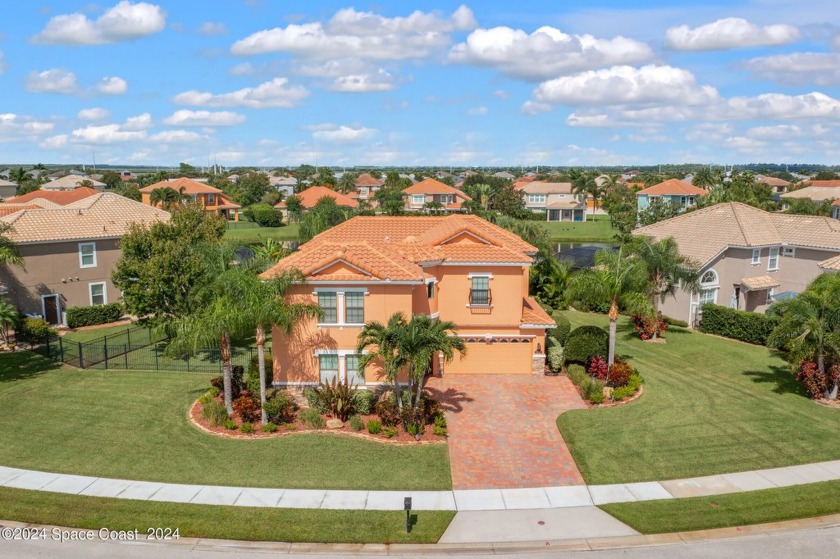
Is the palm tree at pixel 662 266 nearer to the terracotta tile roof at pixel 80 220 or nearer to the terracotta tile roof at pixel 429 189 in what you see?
the terracotta tile roof at pixel 80 220

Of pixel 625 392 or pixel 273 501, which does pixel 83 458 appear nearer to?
pixel 273 501

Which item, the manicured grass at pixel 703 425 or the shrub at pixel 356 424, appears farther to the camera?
the shrub at pixel 356 424

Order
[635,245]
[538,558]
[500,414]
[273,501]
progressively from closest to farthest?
[538,558], [273,501], [500,414], [635,245]

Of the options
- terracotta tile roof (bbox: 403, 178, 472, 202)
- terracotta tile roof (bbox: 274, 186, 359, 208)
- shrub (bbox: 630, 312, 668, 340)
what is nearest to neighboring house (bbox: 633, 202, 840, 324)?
shrub (bbox: 630, 312, 668, 340)

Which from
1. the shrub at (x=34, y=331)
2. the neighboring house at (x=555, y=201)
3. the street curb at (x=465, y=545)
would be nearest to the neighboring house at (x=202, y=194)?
the neighboring house at (x=555, y=201)

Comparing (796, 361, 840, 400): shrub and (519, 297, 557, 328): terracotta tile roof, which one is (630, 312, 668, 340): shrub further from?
(796, 361, 840, 400): shrub

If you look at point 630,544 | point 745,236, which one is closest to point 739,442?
point 630,544

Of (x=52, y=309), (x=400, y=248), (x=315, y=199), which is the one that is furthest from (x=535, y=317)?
(x=315, y=199)
